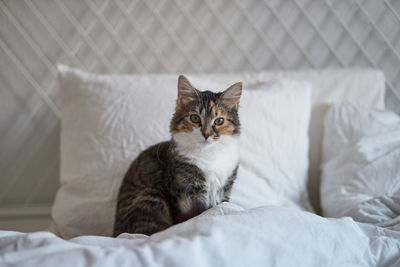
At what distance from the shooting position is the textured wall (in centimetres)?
153

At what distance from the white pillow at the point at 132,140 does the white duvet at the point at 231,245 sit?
40 cm

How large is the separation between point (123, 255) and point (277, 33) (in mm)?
1377

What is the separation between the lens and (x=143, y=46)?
5.27 feet

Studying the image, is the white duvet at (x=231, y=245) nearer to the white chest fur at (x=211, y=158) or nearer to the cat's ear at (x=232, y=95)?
the white chest fur at (x=211, y=158)

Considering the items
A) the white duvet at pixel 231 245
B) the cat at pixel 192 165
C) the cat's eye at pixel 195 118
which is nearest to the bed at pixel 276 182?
the white duvet at pixel 231 245

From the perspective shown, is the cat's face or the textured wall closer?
the cat's face

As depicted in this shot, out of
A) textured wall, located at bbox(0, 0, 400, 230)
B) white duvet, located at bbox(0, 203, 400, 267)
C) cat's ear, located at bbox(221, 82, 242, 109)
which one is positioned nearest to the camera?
white duvet, located at bbox(0, 203, 400, 267)

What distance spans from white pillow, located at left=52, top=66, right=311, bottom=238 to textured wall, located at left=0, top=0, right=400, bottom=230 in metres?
0.32

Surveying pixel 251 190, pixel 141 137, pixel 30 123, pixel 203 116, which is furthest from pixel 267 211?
pixel 30 123

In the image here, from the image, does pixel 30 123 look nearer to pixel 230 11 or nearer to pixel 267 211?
pixel 230 11

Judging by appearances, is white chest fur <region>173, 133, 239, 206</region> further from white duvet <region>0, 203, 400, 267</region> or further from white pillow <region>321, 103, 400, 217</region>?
white pillow <region>321, 103, 400, 217</region>

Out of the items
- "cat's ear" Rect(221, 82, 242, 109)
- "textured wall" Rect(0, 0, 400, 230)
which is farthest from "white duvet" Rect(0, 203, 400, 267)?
"textured wall" Rect(0, 0, 400, 230)

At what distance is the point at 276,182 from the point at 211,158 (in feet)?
1.34

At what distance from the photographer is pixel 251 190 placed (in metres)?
1.12
